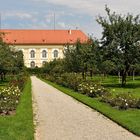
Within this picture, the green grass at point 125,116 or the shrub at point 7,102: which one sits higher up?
the shrub at point 7,102

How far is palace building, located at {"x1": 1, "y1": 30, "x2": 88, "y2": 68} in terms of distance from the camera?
13800 centimetres

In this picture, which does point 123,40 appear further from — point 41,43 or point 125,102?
point 41,43

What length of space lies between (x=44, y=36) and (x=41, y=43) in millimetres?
2454

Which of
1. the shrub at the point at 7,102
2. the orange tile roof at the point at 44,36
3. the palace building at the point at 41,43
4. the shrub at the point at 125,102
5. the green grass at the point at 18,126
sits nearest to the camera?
the green grass at the point at 18,126

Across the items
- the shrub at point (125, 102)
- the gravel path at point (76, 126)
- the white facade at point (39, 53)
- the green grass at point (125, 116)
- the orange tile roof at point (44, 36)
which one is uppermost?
the orange tile roof at point (44, 36)

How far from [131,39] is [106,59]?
284 centimetres

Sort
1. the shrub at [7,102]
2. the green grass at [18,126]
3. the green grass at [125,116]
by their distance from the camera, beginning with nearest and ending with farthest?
the green grass at [18,126] < the green grass at [125,116] < the shrub at [7,102]

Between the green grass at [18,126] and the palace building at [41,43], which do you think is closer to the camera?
the green grass at [18,126]

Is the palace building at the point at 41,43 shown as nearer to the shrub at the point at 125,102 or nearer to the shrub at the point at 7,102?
the shrub at the point at 7,102

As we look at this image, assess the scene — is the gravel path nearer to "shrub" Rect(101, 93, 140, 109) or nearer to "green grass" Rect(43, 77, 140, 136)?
"green grass" Rect(43, 77, 140, 136)

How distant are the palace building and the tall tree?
94.1 meters

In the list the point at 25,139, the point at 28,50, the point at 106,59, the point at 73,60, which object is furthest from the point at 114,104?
the point at 28,50

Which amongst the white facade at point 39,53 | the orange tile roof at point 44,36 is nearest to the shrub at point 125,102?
the orange tile roof at point 44,36

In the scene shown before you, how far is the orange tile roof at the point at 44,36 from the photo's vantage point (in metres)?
138
